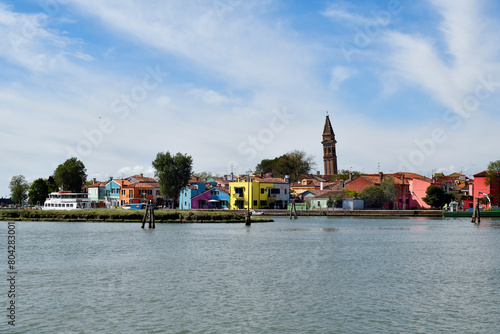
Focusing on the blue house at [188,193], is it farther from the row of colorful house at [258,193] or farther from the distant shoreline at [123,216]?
the distant shoreline at [123,216]

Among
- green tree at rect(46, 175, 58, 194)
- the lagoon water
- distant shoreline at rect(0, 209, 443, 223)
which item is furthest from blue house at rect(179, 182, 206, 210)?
the lagoon water

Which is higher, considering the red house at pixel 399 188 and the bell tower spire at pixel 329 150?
the bell tower spire at pixel 329 150

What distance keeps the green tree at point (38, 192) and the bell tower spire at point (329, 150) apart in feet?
291

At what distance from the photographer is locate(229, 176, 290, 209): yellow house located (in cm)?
10088

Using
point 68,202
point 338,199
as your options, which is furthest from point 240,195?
point 68,202

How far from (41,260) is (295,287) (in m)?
16.9

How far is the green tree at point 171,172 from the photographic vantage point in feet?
325

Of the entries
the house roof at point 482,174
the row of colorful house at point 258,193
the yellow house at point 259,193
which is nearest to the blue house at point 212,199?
the row of colorful house at point 258,193

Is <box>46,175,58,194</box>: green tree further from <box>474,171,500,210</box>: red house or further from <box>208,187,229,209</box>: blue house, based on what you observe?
<box>474,171,500,210</box>: red house

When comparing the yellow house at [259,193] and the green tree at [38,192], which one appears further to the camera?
the green tree at [38,192]

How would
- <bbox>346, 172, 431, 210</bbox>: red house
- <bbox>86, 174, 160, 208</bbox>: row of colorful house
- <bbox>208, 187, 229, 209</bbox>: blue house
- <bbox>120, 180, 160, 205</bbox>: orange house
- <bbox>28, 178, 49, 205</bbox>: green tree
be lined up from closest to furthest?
<bbox>208, 187, 229, 209</bbox>: blue house → <bbox>346, 172, 431, 210</bbox>: red house → <bbox>120, 180, 160, 205</bbox>: orange house → <bbox>86, 174, 160, 208</bbox>: row of colorful house → <bbox>28, 178, 49, 205</bbox>: green tree

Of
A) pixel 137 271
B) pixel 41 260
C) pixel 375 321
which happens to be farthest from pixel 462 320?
pixel 41 260

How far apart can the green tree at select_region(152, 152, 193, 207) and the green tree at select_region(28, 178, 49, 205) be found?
42.2m

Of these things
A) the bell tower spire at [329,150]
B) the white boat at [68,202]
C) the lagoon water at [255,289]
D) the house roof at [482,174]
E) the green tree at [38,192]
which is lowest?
the lagoon water at [255,289]
